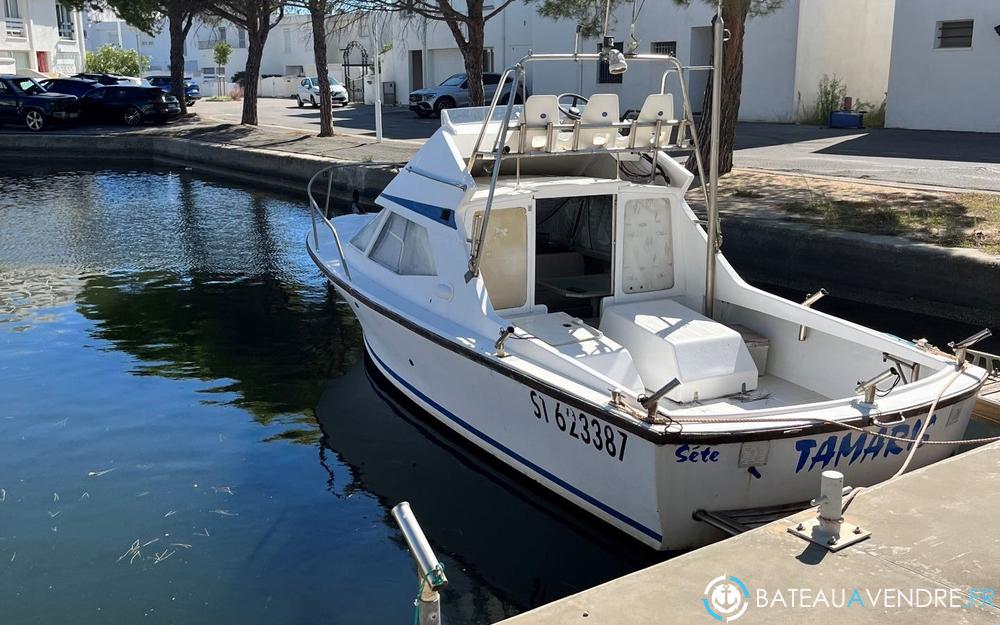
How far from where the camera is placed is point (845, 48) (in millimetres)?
28828

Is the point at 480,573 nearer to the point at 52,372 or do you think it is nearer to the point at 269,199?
the point at 52,372

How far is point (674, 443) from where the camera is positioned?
5387 millimetres

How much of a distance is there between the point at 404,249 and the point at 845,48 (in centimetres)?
2448

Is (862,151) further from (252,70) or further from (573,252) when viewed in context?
(252,70)

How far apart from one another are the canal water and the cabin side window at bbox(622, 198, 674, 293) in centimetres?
194

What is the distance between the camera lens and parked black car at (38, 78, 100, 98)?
30.0m

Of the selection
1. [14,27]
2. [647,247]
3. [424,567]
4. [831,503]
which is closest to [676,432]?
[831,503]

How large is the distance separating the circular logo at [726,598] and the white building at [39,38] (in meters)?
45.7

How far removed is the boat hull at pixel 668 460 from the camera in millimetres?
5492

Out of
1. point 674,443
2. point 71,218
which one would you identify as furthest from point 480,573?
point 71,218

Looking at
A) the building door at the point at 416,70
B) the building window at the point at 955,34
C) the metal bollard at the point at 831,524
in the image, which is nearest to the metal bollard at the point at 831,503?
the metal bollard at the point at 831,524

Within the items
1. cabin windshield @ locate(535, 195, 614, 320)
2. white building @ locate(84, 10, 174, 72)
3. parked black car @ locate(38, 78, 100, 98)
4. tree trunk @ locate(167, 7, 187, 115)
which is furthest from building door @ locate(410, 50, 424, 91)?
white building @ locate(84, 10, 174, 72)

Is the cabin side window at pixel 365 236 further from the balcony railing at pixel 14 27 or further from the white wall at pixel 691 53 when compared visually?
the balcony railing at pixel 14 27

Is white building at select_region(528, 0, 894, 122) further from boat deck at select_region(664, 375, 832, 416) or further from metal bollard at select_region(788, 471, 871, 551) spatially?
metal bollard at select_region(788, 471, 871, 551)
